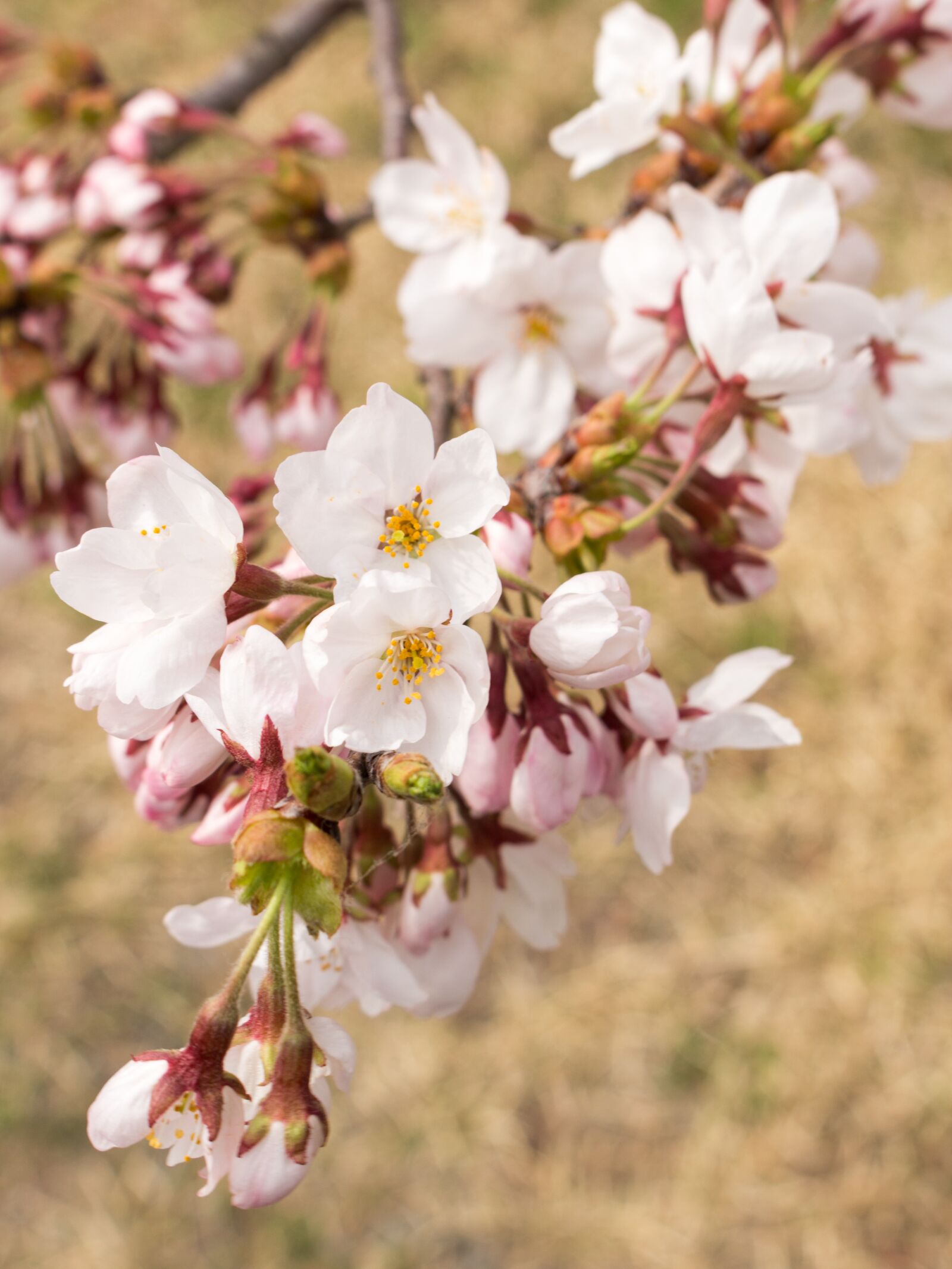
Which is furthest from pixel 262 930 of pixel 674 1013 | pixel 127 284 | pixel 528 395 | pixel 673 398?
pixel 674 1013

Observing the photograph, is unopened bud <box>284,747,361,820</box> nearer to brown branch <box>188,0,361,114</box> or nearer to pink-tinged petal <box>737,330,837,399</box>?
pink-tinged petal <box>737,330,837,399</box>

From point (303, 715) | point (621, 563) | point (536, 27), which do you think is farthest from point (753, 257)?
point (536, 27)

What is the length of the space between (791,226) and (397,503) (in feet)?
1.29

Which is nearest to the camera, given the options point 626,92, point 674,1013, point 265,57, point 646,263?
point 646,263

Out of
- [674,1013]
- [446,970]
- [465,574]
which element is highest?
[465,574]

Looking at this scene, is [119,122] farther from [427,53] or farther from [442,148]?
[427,53]

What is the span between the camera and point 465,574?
0.62 m

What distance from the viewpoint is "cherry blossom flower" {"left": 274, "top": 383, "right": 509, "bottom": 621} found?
59 centimetres

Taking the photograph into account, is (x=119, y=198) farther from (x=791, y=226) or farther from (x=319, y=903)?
(x=319, y=903)

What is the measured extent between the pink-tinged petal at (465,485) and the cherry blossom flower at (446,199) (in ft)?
1.19

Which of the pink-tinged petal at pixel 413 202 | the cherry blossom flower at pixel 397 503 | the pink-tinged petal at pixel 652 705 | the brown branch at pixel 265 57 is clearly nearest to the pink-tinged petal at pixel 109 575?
the cherry blossom flower at pixel 397 503

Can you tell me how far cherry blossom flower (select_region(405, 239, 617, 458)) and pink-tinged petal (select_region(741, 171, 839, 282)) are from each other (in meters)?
0.19

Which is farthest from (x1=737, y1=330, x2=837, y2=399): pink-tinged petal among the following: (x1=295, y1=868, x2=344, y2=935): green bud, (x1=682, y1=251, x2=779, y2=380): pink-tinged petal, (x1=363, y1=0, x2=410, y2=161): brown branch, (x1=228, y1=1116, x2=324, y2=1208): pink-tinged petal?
(x1=363, y1=0, x2=410, y2=161): brown branch

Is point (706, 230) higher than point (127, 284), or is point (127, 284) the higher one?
point (706, 230)
